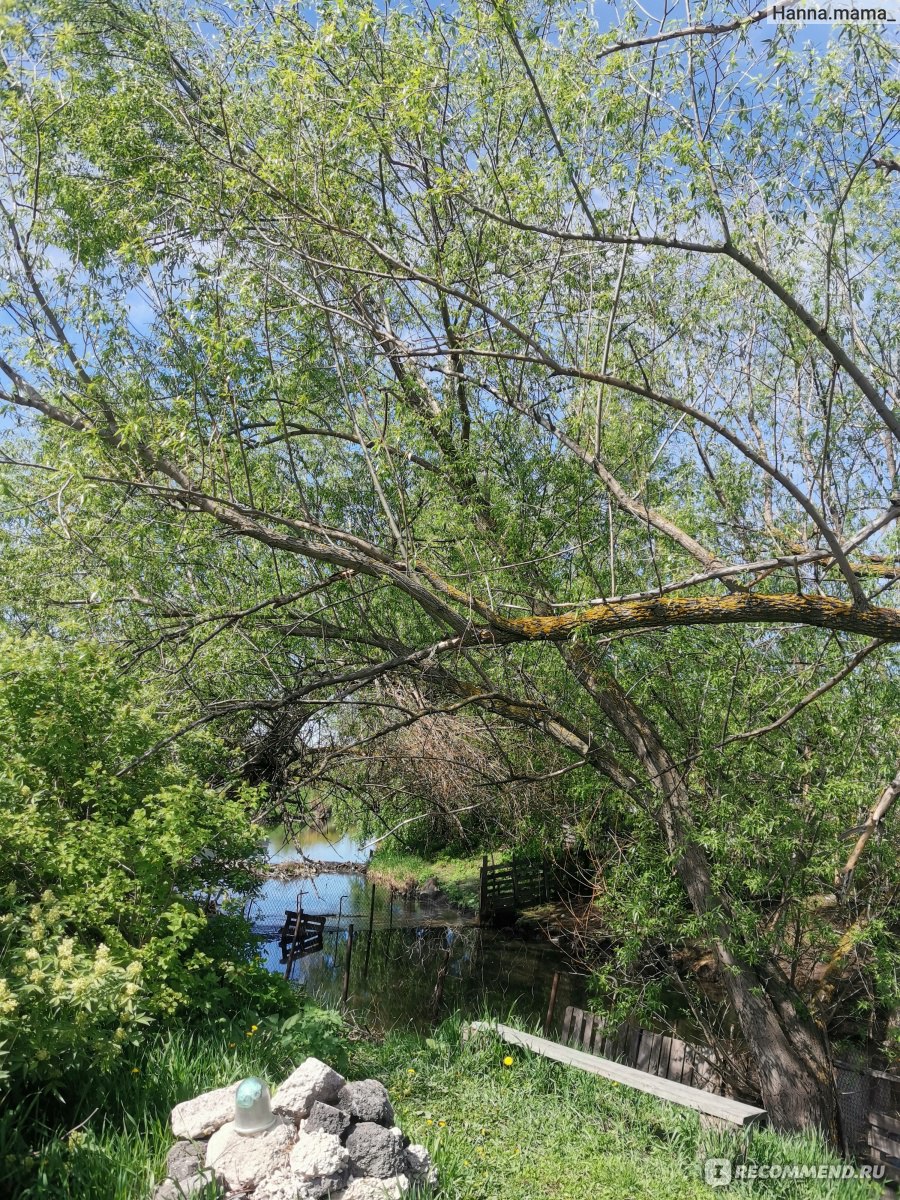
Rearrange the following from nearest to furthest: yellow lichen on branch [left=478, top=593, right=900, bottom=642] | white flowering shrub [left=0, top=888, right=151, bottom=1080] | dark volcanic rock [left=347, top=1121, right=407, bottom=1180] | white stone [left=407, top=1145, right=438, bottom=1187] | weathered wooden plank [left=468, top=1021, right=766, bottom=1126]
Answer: white flowering shrub [left=0, top=888, right=151, bottom=1080]
dark volcanic rock [left=347, top=1121, right=407, bottom=1180]
white stone [left=407, top=1145, right=438, bottom=1187]
yellow lichen on branch [left=478, top=593, right=900, bottom=642]
weathered wooden plank [left=468, top=1021, right=766, bottom=1126]

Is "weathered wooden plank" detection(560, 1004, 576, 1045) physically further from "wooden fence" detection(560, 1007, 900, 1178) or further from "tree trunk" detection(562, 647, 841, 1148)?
"tree trunk" detection(562, 647, 841, 1148)

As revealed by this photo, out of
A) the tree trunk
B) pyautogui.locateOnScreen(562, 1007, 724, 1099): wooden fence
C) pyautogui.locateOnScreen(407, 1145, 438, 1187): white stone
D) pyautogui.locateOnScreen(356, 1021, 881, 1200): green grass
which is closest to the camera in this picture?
pyautogui.locateOnScreen(407, 1145, 438, 1187): white stone

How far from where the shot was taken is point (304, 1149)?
12.2 feet

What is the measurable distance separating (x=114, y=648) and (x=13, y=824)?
248 centimetres

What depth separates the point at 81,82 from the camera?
7.39 metres

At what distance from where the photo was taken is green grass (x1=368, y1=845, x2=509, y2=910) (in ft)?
69.9

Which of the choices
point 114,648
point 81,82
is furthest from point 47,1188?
point 81,82

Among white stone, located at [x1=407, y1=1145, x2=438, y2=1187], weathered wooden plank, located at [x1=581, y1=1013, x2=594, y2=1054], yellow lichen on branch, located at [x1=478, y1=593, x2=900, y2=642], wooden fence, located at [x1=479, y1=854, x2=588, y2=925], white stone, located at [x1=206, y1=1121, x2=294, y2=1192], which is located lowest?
wooden fence, located at [x1=479, y1=854, x2=588, y2=925]

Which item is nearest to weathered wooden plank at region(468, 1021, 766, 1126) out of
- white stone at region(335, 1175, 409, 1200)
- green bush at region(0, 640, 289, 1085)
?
green bush at region(0, 640, 289, 1085)

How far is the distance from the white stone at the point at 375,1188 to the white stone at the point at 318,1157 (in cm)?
8

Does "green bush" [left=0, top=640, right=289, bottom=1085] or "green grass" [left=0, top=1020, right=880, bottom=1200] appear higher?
"green bush" [left=0, top=640, right=289, bottom=1085]

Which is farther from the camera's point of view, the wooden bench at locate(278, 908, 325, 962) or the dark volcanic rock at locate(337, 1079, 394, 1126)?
the wooden bench at locate(278, 908, 325, 962)

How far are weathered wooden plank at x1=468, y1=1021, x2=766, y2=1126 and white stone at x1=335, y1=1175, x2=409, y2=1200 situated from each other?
8.67 feet

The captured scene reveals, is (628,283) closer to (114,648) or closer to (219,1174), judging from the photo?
(114,648)
